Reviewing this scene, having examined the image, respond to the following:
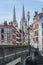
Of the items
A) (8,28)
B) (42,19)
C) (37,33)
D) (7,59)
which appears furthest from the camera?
(37,33)

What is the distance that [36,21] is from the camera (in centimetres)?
5831

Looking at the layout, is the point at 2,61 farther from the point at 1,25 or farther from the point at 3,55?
the point at 1,25

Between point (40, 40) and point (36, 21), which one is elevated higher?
point (36, 21)

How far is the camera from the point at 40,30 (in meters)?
57.2

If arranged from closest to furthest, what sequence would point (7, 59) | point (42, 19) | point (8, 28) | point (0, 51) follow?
point (0, 51), point (7, 59), point (8, 28), point (42, 19)

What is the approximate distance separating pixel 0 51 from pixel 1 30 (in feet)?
142

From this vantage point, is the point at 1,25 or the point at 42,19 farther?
the point at 42,19

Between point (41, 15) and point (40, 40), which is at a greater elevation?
point (41, 15)

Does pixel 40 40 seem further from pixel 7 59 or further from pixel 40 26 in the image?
pixel 7 59

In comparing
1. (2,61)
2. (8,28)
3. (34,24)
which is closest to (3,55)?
(2,61)

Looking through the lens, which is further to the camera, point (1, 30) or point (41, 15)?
point (41, 15)

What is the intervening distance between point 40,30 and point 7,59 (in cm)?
4799

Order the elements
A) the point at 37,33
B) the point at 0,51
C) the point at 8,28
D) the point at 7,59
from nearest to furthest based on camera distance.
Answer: the point at 0,51 → the point at 7,59 → the point at 8,28 → the point at 37,33

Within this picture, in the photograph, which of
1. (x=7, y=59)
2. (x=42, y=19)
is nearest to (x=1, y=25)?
(x=42, y=19)
